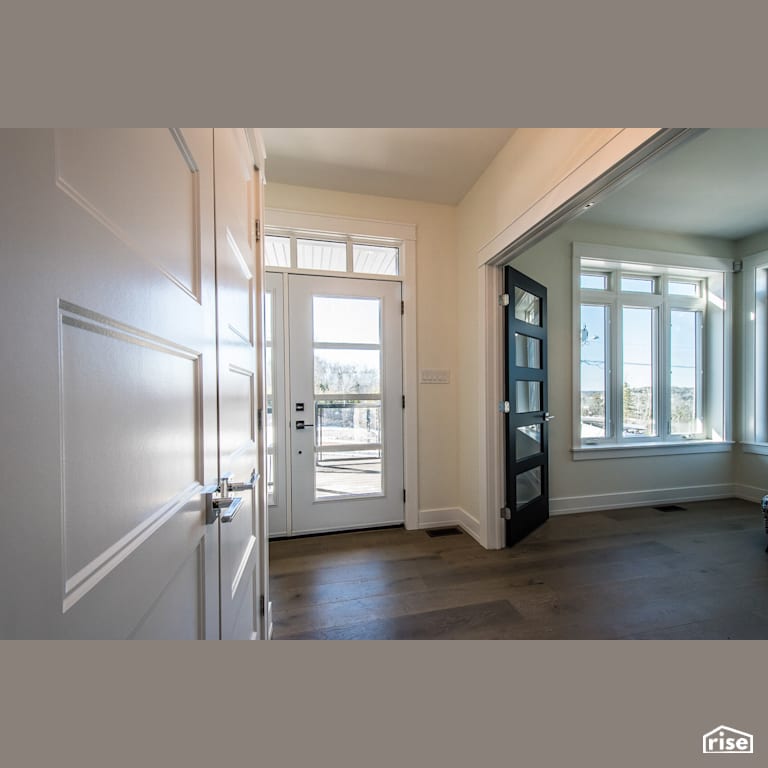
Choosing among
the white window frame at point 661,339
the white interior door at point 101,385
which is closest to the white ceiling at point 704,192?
the white window frame at point 661,339

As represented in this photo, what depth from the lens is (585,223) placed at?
3119 millimetres

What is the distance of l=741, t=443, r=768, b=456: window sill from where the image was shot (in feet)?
10.8

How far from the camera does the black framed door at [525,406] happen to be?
238cm

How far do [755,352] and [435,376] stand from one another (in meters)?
3.42

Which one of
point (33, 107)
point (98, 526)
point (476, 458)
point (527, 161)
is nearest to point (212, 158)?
point (33, 107)

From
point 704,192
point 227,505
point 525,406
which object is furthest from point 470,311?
point 227,505

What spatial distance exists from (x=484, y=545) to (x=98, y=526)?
7.98ft

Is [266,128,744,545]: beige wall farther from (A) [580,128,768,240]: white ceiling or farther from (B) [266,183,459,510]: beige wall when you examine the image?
(A) [580,128,768,240]: white ceiling

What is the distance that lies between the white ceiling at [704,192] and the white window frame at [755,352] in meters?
0.42

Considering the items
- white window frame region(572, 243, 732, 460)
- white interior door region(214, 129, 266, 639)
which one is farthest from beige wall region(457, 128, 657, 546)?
white interior door region(214, 129, 266, 639)

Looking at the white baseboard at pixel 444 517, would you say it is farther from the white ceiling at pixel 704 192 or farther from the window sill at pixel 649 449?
the white ceiling at pixel 704 192

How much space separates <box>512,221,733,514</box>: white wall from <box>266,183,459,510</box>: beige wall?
28.9 inches

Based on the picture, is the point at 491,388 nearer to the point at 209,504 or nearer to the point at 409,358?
the point at 409,358
